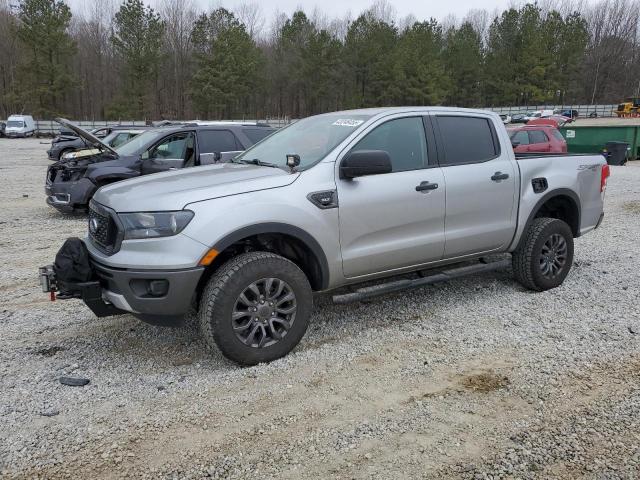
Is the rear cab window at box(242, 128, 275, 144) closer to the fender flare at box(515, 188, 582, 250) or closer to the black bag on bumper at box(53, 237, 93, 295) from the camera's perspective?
the fender flare at box(515, 188, 582, 250)

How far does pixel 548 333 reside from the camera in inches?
173

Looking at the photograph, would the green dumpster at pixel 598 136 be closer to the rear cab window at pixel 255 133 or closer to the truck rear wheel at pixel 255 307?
the rear cab window at pixel 255 133

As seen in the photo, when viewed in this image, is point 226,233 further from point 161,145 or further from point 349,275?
point 161,145


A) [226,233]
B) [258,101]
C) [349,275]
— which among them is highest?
[258,101]

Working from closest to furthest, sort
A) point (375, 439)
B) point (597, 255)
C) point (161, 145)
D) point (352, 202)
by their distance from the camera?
point (375, 439)
point (352, 202)
point (597, 255)
point (161, 145)

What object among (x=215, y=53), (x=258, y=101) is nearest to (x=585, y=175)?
(x=215, y=53)

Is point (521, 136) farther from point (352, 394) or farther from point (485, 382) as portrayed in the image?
point (352, 394)

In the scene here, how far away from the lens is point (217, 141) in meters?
9.12

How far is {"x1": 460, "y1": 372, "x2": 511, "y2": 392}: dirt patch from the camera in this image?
3.53 meters

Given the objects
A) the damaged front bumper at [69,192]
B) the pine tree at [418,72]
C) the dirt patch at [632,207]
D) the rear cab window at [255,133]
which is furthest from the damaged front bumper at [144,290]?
the pine tree at [418,72]

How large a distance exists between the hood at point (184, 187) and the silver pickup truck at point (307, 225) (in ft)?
0.04

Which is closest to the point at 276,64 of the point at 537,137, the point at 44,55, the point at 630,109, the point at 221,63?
the point at 221,63

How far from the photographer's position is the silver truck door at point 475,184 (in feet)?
15.1

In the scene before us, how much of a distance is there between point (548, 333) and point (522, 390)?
1089 millimetres
